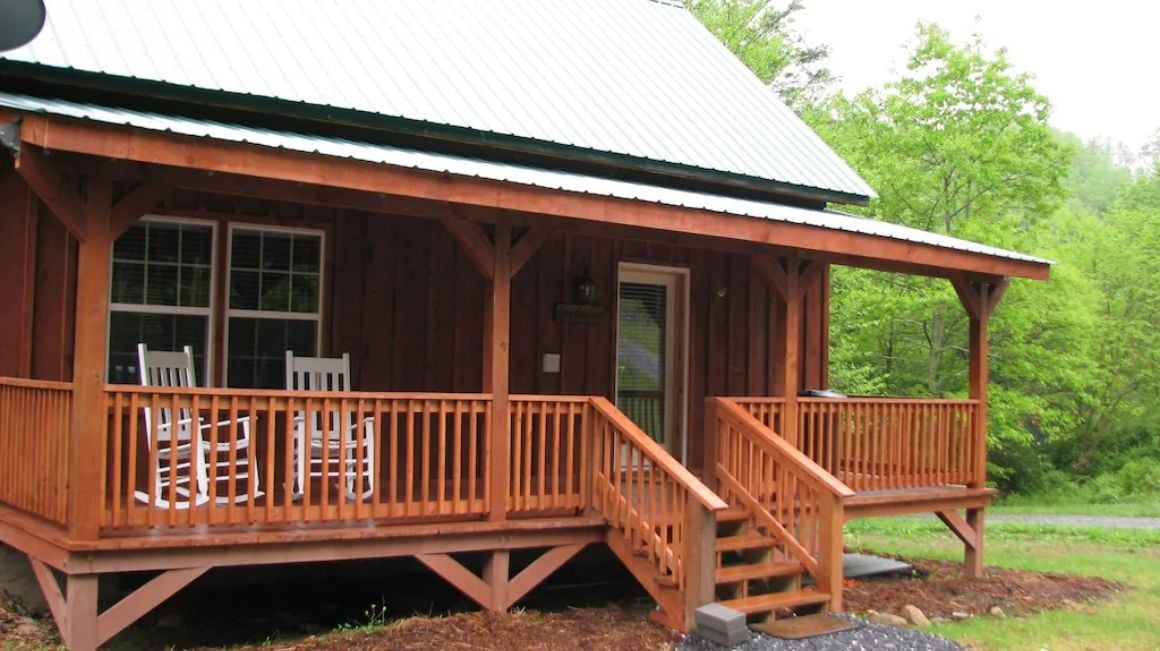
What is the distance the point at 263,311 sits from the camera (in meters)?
8.45

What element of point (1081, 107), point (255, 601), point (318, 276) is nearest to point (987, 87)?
point (318, 276)

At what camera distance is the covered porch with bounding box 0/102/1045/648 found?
609cm

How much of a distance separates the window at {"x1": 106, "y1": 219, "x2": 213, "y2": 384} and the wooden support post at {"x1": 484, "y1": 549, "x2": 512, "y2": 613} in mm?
2635

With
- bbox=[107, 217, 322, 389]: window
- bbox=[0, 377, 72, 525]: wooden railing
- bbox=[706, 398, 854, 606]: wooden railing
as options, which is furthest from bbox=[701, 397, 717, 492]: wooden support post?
bbox=[0, 377, 72, 525]: wooden railing

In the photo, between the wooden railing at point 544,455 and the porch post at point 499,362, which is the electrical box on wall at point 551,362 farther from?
the porch post at point 499,362

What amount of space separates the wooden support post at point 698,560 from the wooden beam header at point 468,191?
2088 millimetres

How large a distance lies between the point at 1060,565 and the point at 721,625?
6763 millimetres

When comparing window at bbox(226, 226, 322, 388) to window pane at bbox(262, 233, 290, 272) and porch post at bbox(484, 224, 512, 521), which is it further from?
porch post at bbox(484, 224, 512, 521)

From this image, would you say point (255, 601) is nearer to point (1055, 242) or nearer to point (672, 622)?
point (672, 622)

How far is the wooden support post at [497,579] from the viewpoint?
24.9 ft

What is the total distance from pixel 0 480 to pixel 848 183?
8.74 meters

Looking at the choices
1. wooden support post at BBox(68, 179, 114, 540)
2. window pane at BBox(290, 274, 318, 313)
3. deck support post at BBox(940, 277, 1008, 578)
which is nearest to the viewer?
wooden support post at BBox(68, 179, 114, 540)

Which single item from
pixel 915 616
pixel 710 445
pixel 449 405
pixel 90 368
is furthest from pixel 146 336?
pixel 915 616

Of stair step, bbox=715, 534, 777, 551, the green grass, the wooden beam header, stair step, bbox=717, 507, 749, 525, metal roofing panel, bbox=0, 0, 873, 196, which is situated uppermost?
metal roofing panel, bbox=0, 0, 873, 196
